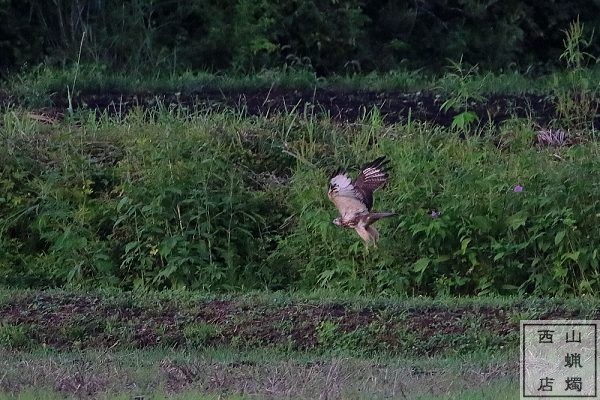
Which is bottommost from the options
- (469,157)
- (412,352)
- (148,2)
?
(412,352)

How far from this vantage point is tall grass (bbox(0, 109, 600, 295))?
33.2 feet

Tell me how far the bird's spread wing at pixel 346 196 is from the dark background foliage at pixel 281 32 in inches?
337

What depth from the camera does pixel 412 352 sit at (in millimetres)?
8320

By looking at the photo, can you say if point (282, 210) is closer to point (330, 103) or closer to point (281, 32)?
point (330, 103)

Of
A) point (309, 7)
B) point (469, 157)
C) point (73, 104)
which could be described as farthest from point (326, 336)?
point (309, 7)

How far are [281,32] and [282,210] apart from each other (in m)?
7.88

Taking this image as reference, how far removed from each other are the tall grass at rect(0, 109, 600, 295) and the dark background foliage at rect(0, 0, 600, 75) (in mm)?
6096

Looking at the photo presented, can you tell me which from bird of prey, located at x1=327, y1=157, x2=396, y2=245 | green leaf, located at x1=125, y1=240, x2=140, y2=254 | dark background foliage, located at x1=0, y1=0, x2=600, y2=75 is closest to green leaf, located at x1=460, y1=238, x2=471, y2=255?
bird of prey, located at x1=327, y1=157, x2=396, y2=245

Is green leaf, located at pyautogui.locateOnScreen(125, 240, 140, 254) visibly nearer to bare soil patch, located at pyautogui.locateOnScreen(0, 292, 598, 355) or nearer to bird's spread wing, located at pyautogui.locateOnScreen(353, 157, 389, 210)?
bare soil patch, located at pyautogui.locateOnScreen(0, 292, 598, 355)

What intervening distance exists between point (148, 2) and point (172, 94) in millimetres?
4176

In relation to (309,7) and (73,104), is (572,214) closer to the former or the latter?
(73,104)

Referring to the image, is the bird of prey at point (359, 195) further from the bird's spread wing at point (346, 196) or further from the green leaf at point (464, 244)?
the green leaf at point (464, 244)

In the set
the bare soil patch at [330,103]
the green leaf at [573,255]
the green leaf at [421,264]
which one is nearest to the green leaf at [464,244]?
the green leaf at [421,264]

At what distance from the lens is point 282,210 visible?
11.1m
